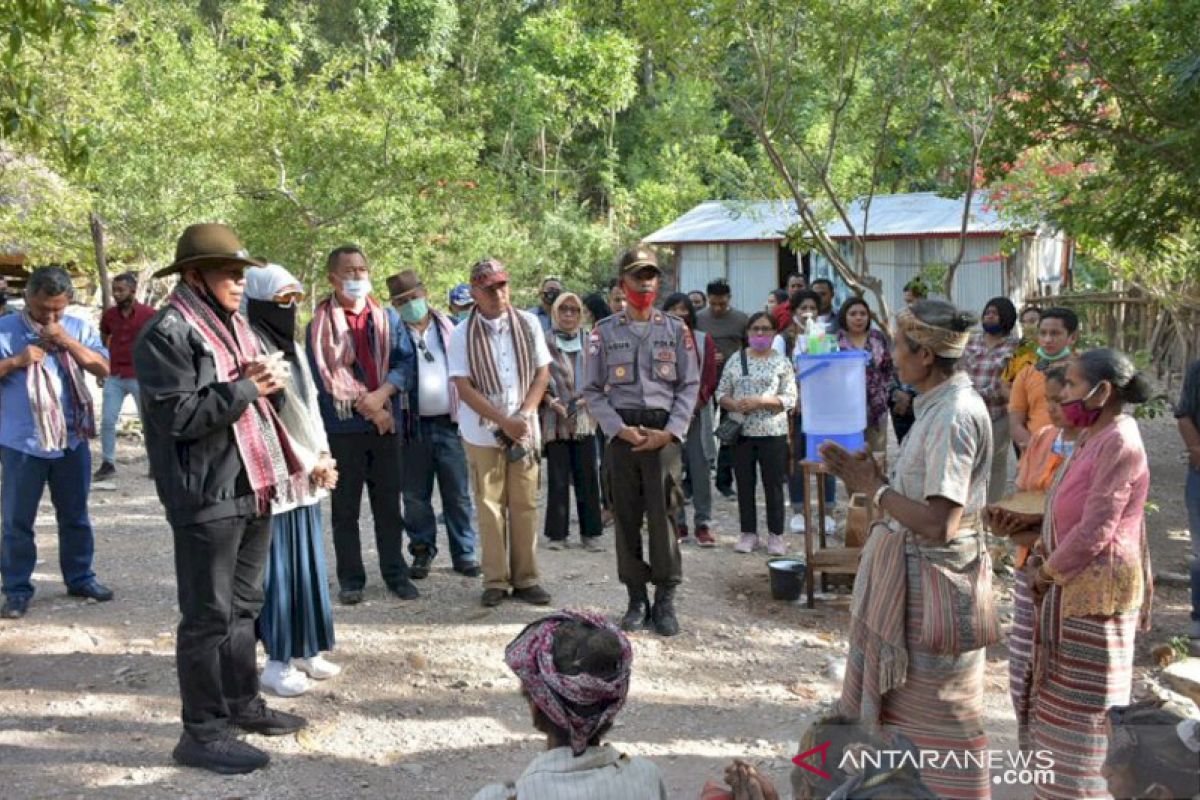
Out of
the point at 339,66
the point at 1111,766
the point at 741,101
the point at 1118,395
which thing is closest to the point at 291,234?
the point at 339,66

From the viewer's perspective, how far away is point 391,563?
687 cm

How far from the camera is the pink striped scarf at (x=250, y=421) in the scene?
441 centimetres

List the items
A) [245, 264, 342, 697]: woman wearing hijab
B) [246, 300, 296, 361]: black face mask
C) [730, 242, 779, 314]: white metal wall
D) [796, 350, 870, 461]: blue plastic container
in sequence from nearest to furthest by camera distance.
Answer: [245, 264, 342, 697]: woman wearing hijab, [246, 300, 296, 361]: black face mask, [796, 350, 870, 461]: blue plastic container, [730, 242, 779, 314]: white metal wall

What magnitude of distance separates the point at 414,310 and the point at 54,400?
2.31 metres

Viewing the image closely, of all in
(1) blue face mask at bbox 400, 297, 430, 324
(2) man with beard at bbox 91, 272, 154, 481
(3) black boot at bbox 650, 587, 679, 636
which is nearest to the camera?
(3) black boot at bbox 650, 587, 679, 636

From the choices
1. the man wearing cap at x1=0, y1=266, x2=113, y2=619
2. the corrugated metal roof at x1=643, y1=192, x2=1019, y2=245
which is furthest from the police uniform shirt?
the corrugated metal roof at x1=643, y1=192, x2=1019, y2=245

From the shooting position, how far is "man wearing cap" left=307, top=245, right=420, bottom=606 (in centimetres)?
645

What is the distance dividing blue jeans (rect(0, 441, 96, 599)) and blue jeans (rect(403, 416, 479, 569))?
6.59 feet

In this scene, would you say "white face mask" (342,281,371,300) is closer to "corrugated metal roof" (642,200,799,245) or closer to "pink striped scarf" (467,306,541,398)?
"pink striped scarf" (467,306,541,398)

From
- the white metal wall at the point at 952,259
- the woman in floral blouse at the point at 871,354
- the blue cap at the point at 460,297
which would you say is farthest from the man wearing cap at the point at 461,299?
the white metal wall at the point at 952,259

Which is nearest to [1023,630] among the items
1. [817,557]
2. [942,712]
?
[942,712]

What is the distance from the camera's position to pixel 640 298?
6078mm

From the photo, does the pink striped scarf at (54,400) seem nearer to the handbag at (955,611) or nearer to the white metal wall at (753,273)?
the handbag at (955,611)

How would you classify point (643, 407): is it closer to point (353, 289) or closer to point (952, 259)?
point (353, 289)
